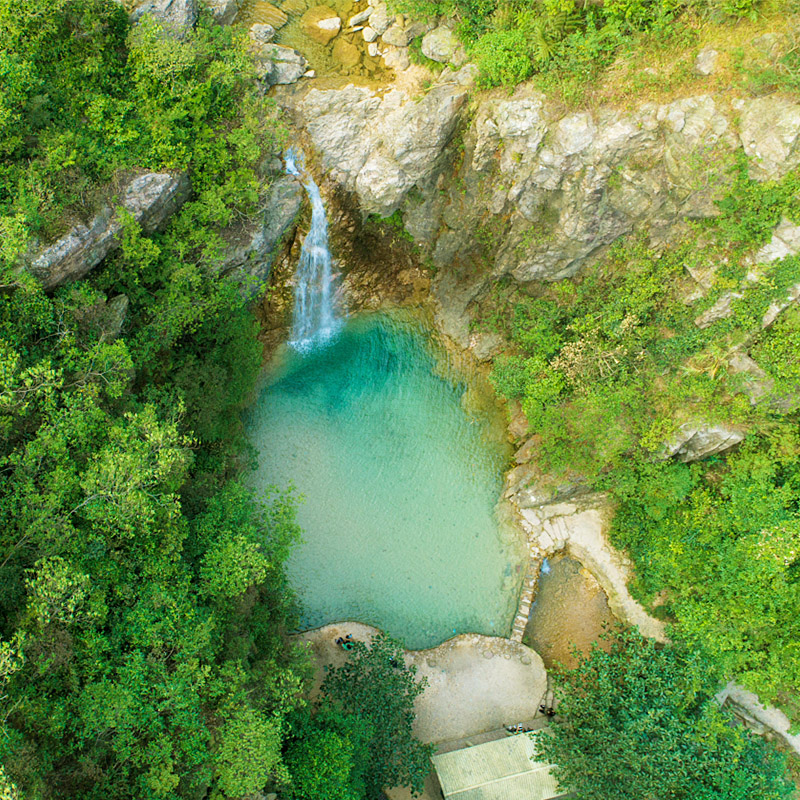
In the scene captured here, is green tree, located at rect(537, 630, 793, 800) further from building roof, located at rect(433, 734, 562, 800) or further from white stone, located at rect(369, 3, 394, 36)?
white stone, located at rect(369, 3, 394, 36)

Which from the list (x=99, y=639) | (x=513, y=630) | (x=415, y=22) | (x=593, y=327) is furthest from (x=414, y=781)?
(x=415, y=22)

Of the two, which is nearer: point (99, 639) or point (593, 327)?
point (99, 639)

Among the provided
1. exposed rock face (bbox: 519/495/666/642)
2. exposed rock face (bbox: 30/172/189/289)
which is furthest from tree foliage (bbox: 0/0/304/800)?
exposed rock face (bbox: 519/495/666/642)

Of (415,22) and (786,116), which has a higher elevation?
(415,22)

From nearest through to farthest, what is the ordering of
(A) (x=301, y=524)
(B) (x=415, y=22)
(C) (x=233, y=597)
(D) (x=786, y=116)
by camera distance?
(D) (x=786, y=116), (C) (x=233, y=597), (B) (x=415, y=22), (A) (x=301, y=524)

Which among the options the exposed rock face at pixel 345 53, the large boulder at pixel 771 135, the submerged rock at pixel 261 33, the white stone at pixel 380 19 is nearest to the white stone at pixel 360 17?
the white stone at pixel 380 19

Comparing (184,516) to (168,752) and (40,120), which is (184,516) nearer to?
(168,752)
